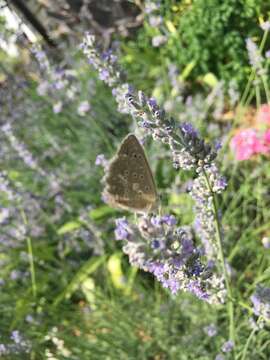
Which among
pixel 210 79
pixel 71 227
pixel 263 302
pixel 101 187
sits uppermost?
pixel 210 79

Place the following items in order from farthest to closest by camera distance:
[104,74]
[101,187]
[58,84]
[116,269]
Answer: [101,187] → [116,269] → [58,84] → [104,74]

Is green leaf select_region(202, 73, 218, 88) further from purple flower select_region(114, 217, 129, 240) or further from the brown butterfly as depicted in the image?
purple flower select_region(114, 217, 129, 240)

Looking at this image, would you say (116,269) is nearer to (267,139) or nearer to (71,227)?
(71,227)

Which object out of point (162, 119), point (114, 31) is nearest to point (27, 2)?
point (114, 31)

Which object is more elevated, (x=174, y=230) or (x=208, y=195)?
(x=208, y=195)

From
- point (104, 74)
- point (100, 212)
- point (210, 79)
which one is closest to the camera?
point (104, 74)

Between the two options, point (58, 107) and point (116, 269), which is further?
point (58, 107)

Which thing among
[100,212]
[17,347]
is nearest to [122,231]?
[17,347]
